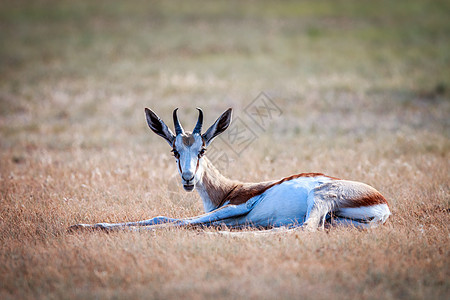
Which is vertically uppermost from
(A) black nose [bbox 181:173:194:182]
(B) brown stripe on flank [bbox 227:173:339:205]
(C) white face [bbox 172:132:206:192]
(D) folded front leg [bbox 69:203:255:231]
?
(C) white face [bbox 172:132:206:192]

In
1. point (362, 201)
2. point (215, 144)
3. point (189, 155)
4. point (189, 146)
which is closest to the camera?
point (362, 201)

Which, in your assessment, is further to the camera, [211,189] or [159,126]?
[159,126]

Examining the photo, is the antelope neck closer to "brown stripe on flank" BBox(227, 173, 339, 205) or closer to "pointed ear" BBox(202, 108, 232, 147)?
"brown stripe on flank" BBox(227, 173, 339, 205)

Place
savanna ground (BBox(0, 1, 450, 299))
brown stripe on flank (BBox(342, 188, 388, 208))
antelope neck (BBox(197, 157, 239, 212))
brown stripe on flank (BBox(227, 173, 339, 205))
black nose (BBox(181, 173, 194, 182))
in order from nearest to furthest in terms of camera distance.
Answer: savanna ground (BBox(0, 1, 450, 299)), brown stripe on flank (BBox(342, 188, 388, 208)), black nose (BBox(181, 173, 194, 182)), brown stripe on flank (BBox(227, 173, 339, 205)), antelope neck (BBox(197, 157, 239, 212))

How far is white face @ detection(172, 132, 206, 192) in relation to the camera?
7.35m

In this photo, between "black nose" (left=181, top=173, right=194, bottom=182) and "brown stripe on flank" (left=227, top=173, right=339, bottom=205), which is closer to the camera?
"black nose" (left=181, top=173, right=194, bottom=182)

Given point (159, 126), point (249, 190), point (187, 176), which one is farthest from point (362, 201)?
point (159, 126)

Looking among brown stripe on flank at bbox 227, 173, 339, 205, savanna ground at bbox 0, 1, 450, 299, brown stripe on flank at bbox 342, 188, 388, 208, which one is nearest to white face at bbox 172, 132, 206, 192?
brown stripe on flank at bbox 227, 173, 339, 205

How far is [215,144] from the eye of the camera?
13906 mm

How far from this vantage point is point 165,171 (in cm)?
1100

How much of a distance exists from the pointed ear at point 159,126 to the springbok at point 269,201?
0.02 meters

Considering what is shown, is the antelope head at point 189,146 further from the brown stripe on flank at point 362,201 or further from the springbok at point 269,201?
the brown stripe on flank at point 362,201

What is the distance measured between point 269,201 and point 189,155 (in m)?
1.38

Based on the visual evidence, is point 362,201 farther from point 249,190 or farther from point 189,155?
point 189,155
